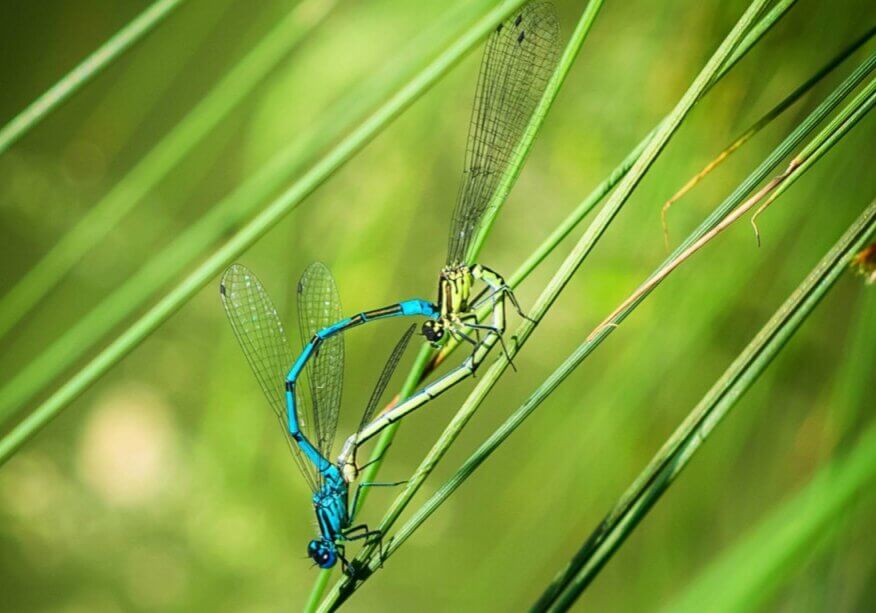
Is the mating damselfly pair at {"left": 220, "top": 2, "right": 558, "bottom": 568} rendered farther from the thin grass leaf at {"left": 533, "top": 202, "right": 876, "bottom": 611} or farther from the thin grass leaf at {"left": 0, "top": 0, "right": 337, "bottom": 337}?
the thin grass leaf at {"left": 533, "top": 202, "right": 876, "bottom": 611}

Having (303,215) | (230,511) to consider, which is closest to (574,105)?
(303,215)

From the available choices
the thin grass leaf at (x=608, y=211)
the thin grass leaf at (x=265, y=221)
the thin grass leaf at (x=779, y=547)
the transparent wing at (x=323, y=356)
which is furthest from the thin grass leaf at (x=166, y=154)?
the thin grass leaf at (x=779, y=547)

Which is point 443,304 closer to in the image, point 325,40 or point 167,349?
point 325,40

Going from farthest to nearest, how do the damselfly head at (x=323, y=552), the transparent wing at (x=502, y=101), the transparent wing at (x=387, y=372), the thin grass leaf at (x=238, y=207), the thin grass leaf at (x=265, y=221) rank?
the transparent wing at (x=502, y=101), the transparent wing at (x=387, y=372), the damselfly head at (x=323, y=552), the thin grass leaf at (x=238, y=207), the thin grass leaf at (x=265, y=221)

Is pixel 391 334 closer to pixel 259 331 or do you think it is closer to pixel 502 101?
pixel 259 331

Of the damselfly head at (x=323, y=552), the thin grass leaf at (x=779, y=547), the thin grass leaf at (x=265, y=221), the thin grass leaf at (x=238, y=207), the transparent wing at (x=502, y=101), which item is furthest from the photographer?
the transparent wing at (x=502, y=101)

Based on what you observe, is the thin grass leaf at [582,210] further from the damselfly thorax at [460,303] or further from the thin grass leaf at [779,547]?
the thin grass leaf at [779,547]

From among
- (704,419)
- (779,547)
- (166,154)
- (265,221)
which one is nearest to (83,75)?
(265,221)
